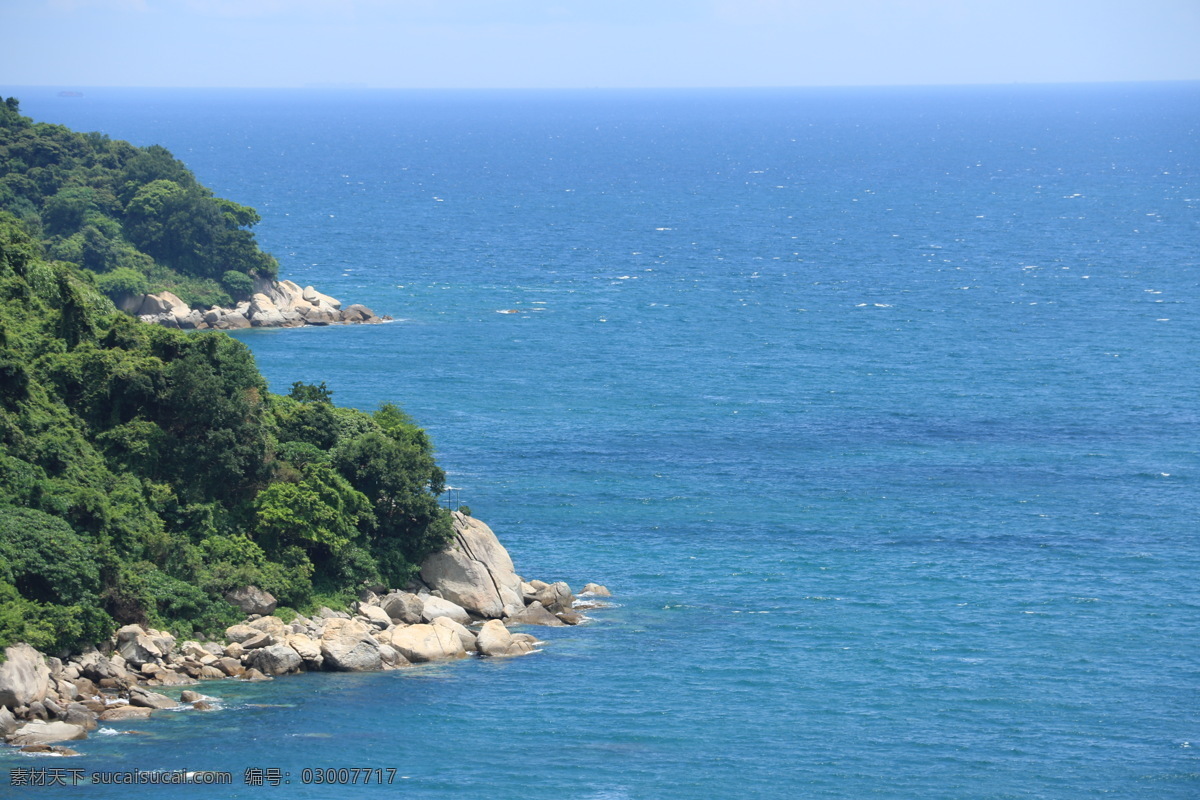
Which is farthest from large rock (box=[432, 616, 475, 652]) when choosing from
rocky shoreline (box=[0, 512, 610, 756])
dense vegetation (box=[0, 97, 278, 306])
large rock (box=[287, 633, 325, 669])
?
dense vegetation (box=[0, 97, 278, 306])

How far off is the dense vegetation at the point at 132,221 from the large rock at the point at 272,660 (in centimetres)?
8991

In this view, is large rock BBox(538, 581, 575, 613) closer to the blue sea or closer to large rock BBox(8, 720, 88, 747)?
the blue sea

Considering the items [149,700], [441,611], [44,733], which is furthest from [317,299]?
[44,733]

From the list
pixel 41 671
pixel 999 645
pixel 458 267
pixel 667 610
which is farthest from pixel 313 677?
pixel 458 267

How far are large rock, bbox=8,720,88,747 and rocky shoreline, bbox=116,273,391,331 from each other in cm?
9198

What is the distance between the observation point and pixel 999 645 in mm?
72125

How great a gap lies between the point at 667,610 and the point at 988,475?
33.2 meters

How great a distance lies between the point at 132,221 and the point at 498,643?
108 m

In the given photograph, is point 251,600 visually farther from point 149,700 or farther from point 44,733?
point 44,733

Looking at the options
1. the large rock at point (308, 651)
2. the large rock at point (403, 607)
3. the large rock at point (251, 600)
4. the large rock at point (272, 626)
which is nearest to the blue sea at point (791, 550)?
the large rock at point (308, 651)

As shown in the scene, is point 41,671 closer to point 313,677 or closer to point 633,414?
point 313,677

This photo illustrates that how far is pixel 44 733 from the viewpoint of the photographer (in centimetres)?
5481

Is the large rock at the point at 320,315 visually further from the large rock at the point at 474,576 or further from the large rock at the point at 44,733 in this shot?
the large rock at the point at 44,733

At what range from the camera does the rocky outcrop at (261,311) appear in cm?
14638
